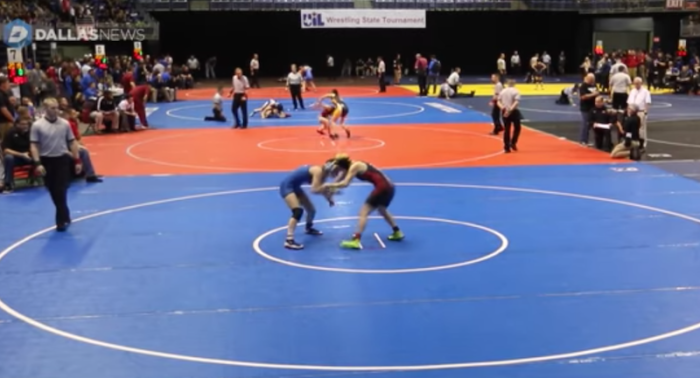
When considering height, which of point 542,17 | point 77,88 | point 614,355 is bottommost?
point 614,355

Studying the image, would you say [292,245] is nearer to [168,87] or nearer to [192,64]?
[168,87]

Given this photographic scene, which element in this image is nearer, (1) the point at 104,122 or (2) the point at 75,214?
(2) the point at 75,214

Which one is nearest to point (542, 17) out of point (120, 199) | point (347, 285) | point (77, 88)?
point (77, 88)

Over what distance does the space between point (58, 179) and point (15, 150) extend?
400 centimetres

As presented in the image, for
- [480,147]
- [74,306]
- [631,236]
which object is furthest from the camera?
[480,147]

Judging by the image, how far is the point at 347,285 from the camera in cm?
940

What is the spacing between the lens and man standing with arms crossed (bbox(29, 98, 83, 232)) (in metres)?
11.8

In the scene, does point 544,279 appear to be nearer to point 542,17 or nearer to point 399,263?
point 399,263

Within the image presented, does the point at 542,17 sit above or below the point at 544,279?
above

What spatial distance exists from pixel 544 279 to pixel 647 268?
4.72 feet

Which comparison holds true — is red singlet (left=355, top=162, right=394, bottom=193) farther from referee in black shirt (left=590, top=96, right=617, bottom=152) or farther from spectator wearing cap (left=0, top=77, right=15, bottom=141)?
referee in black shirt (left=590, top=96, right=617, bottom=152)

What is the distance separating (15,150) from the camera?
604 inches

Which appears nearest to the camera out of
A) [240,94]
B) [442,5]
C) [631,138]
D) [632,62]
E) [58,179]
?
[58,179]

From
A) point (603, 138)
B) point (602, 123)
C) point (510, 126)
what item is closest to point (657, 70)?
point (603, 138)
